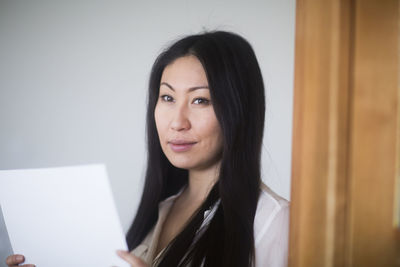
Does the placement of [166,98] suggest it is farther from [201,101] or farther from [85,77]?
[85,77]

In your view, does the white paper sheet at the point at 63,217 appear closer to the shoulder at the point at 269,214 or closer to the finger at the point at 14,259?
the finger at the point at 14,259

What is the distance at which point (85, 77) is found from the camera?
90 centimetres

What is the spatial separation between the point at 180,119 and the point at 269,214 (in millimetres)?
343

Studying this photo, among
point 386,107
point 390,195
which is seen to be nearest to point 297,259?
point 390,195

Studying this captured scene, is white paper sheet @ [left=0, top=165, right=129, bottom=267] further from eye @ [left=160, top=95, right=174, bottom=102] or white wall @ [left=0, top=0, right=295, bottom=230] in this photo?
eye @ [left=160, top=95, right=174, bottom=102]

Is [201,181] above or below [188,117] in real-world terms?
below

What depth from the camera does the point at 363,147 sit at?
530mm

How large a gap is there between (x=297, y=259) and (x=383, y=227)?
0.18 meters

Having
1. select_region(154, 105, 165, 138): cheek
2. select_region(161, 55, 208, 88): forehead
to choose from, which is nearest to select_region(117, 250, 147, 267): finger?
select_region(154, 105, 165, 138): cheek

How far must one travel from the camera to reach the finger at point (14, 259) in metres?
0.86

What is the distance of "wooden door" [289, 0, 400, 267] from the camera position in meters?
0.52

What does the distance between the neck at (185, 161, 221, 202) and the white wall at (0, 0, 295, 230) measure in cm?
17

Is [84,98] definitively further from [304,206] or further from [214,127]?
[304,206]

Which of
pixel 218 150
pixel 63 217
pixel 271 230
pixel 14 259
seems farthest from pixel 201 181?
pixel 14 259
